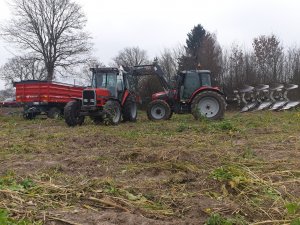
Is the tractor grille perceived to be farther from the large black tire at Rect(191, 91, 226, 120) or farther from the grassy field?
the grassy field

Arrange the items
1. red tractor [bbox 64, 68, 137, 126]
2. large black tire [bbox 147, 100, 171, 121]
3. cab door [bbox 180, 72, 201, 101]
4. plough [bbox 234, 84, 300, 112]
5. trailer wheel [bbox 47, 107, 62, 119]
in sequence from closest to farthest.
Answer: red tractor [bbox 64, 68, 137, 126] < cab door [bbox 180, 72, 201, 101] < large black tire [bbox 147, 100, 171, 121] < trailer wheel [bbox 47, 107, 62, 119] < plough [bbox 234, 84, 300, 112]

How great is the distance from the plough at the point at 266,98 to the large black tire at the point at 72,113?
14.2 meters

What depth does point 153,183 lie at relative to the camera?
5840 mm

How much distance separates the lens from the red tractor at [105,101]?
16.0 metres

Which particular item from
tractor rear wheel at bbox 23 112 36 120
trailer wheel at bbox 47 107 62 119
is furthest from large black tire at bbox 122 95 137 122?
tractor rear wheel at bbox 23 112 36 120

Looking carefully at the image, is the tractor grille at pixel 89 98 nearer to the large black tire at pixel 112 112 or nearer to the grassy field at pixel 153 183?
the large black tire at pixel 112 112

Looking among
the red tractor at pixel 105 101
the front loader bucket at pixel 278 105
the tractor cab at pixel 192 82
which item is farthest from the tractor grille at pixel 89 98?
the front loader bucket at pixel 278 105

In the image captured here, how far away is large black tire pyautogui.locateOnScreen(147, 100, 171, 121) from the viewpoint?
62.2ft

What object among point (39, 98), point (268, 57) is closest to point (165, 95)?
point (39, 98)

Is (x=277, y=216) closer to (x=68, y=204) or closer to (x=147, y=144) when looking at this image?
(x=68, y=204)

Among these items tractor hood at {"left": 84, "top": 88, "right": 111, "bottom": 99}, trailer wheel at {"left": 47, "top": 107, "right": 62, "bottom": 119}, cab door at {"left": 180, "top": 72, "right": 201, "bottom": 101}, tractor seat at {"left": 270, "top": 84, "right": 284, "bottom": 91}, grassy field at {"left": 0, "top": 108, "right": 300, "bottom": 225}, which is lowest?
grassy field at {"left": 0, "top": 108, "right": 300, "bottom": 225}

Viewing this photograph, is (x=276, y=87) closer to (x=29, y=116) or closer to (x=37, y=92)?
(x=37, y=92)

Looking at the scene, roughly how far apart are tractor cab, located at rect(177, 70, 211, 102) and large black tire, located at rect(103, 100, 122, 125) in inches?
129

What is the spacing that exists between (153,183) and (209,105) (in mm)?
12028
